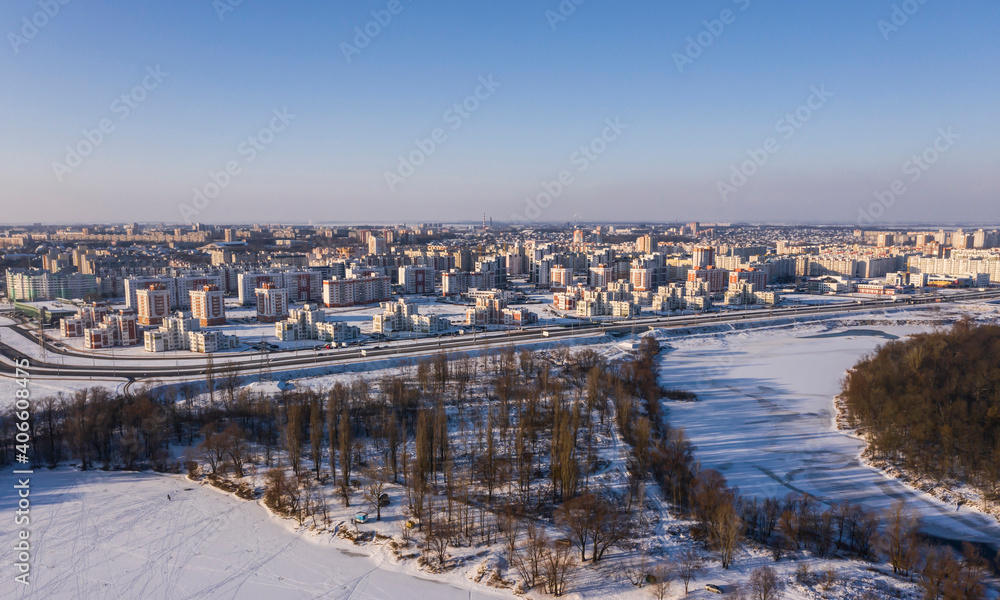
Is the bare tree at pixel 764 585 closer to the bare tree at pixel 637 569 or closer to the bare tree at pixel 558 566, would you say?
the bare tree at pixel 637 569

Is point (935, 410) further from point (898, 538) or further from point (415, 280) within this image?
point (415, 280)

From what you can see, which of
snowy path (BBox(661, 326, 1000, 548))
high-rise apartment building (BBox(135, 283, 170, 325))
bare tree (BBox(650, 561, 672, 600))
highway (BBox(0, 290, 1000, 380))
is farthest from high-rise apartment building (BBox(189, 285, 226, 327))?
bare tree (BBox(650, 561, 672, 600))

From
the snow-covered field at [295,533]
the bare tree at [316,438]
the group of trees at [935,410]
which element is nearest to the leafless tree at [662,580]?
the snow-covered field at [295,533]

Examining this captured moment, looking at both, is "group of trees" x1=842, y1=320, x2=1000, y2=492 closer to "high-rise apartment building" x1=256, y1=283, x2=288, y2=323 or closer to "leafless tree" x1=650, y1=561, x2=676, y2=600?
"leafless tree" x1=650, y1=561, x2=676, y2=600

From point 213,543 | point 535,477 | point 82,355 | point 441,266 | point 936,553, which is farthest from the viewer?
point 441,266

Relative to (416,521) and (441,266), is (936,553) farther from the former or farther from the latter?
(441,266)

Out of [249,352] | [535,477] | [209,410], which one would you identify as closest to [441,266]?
[249,352]

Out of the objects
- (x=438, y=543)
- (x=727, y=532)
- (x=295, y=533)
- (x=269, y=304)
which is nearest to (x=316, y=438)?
(x=295, y=533)
